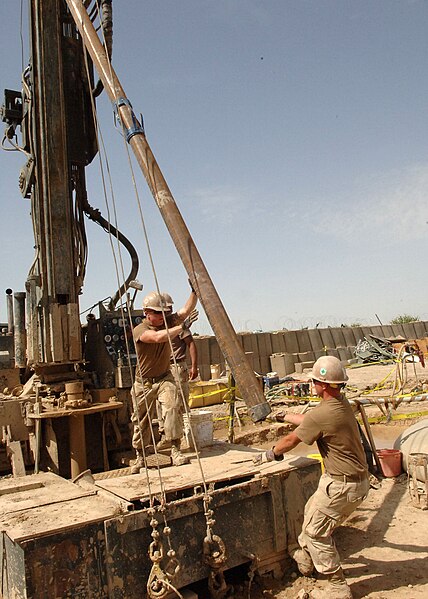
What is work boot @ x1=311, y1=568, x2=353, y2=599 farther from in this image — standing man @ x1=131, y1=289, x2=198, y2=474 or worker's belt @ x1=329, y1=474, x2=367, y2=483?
standing man @ x1=131, y1=289, x2=198, y2=474

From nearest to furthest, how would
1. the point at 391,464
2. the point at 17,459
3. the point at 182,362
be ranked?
1. the point at 17,459
2. the point at 182,362
3. the point at 391,464

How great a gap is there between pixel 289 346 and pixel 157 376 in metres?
17.3

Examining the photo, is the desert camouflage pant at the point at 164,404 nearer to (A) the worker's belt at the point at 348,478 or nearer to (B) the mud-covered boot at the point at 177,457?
(B) the mud-covered boot at the point at 177,457

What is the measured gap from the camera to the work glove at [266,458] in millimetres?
4301

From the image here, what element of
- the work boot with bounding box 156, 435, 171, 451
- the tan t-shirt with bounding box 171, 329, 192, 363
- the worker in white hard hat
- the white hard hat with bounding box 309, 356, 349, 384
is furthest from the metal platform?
the tan t-shirt with bounding box 171, 329, 192, 363

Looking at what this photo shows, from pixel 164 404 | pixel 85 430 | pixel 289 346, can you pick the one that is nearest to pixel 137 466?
pixel 164 404

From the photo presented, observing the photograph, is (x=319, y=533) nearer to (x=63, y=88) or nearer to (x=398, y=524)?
(x=398, y=524)

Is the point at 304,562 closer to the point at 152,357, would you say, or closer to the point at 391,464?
the point at 152,357

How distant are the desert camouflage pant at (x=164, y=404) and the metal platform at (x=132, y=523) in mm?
414

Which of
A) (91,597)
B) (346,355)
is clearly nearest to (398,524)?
(91,597)

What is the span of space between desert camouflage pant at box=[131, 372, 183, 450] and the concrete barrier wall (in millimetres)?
13619

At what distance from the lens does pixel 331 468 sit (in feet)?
13.4

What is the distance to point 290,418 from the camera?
14.4 ft

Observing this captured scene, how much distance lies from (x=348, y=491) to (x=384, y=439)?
6507 millimetres
